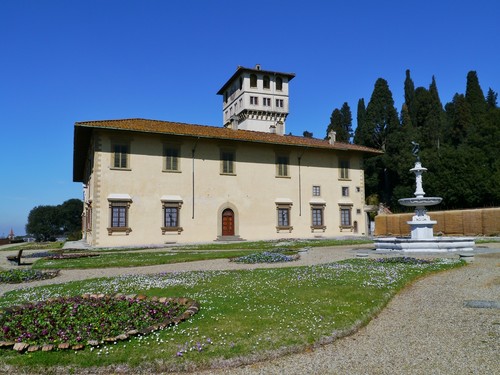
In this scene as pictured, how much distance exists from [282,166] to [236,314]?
98.4ft

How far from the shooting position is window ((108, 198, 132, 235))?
2992 centimetres

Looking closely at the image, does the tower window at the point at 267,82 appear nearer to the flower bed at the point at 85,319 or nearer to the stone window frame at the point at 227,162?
the stone window frame at the point at 227,162

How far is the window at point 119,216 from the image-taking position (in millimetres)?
29922

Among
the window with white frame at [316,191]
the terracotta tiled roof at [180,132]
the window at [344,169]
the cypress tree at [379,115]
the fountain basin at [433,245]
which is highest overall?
the cypress tree at [379,115]

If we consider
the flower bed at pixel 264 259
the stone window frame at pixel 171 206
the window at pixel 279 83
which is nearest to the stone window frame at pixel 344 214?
the stone window frame at pixel 171 206

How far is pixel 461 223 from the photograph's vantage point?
1483 inches

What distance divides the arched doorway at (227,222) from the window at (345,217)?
10316 mm

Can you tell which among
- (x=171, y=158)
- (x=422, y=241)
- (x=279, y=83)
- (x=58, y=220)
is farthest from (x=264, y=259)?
(x=58, y=220)

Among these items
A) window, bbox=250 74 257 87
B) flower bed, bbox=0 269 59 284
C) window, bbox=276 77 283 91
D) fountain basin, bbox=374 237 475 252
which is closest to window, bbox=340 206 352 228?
fountain basin, bbox=374 237 475 252

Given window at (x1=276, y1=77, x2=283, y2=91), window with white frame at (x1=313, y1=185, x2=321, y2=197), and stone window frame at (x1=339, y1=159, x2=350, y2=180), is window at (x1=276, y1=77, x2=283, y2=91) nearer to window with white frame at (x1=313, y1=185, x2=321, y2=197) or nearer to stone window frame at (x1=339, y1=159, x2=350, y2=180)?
stone window frame at (x1=339, y1=159, x2=350, y2=180)

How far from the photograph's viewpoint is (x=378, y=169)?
197 feet

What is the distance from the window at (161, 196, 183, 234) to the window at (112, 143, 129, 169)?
382cm

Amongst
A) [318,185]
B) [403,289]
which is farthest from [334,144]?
[403,289]

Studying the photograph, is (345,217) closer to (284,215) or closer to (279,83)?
(284,215)
